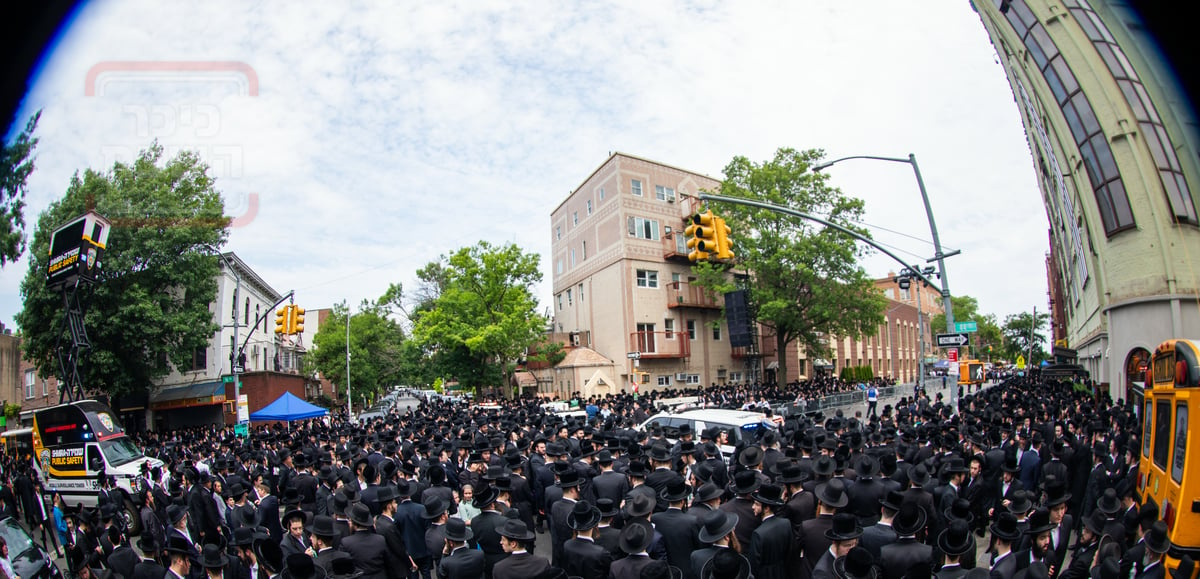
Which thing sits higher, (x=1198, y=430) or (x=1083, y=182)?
(x=1083, y=182)

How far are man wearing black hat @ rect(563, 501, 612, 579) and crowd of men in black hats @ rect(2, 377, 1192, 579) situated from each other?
2 centimetres

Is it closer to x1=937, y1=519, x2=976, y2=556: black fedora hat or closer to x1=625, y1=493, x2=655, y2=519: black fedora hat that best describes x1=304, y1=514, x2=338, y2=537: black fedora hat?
x1=625, y1=493, x2=655, y2=519: black fedora hat

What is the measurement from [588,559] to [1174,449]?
556 centimetres

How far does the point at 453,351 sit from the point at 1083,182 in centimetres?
3215

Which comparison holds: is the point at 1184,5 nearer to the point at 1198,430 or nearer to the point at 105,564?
the point at 1198,430

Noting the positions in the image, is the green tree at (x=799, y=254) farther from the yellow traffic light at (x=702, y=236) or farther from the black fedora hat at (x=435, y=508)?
the black fedora hat at (x=435, y=508)

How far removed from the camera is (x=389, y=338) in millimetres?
57375

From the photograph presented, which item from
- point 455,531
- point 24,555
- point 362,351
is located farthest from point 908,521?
point 362,351

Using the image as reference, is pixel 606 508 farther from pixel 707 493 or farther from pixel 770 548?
pixel 770 548

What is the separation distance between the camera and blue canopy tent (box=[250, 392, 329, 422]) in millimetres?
22564

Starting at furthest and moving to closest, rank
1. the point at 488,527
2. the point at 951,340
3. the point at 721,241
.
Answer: the point at 951,340 → the point at 721,241 → the point at 488,527

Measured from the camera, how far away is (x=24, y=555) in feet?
22.8

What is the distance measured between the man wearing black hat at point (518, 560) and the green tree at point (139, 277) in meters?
26.6

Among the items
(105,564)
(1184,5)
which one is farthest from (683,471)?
(1184,5)
